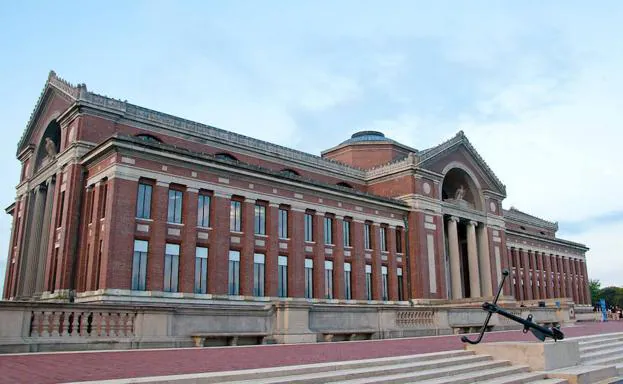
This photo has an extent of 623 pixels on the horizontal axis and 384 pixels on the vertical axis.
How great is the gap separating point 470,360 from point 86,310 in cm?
1068

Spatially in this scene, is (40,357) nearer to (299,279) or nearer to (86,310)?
(86,310)

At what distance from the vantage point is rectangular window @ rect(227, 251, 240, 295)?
105ft

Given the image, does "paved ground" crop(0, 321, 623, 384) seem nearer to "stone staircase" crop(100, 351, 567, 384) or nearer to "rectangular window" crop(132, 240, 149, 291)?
"stone staircase" crop(100, 351, 567, 384)

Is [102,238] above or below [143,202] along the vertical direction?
below

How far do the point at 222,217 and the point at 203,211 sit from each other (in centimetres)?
120

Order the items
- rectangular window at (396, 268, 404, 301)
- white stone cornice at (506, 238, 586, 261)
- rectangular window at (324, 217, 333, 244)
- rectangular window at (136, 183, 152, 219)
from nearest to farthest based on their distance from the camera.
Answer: rectangular window at (136, 183, 152, 219) < rectangular window at (324, 217, 333, 244) < rectangular window at (396, 268, 404, 301) < white stone cornice at (506, 238, 586, 261)

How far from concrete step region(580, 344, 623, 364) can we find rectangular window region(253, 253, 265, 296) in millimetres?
19785

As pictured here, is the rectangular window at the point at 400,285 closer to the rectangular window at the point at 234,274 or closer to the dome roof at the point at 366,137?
the rectangular window at the point at 234,274

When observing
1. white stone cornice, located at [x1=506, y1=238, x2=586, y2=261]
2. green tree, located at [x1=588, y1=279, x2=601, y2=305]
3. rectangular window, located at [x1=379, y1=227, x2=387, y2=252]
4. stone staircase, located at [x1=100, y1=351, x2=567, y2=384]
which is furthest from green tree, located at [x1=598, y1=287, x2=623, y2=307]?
stone staircase, located at [x1=100, y1=351, x2=567, y2=384]

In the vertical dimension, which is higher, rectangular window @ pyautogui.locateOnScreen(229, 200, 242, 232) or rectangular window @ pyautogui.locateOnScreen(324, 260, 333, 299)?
rectangular window @ pyautogui.locateOnScreen(229, 200, 242, 232)

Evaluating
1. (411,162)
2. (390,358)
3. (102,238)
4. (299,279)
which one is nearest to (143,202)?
(102,238)

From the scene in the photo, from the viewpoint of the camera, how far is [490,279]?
49.7 meters

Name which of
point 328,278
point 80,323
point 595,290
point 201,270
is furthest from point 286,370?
point 595,290

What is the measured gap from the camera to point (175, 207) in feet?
101
